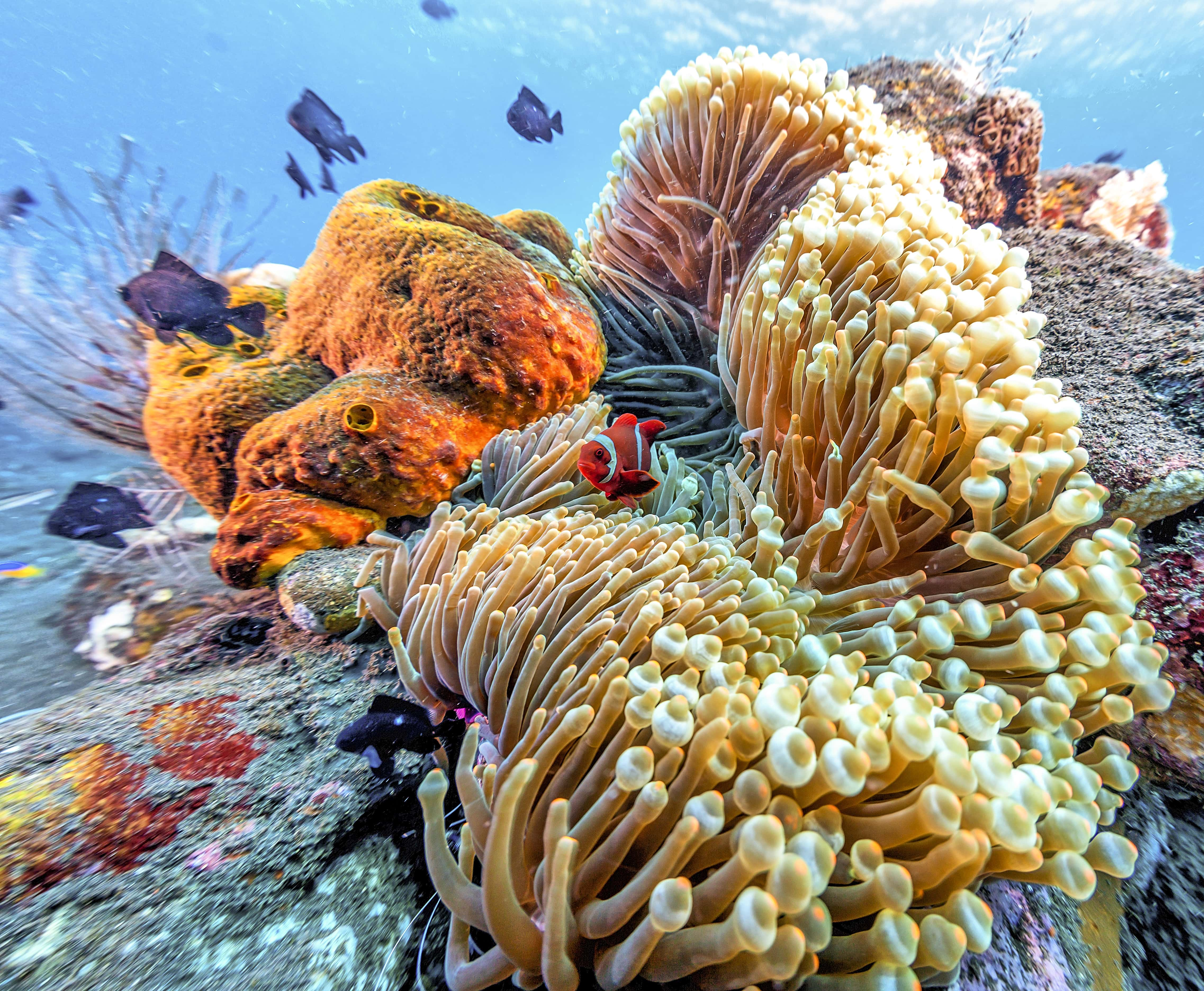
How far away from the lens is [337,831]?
88 centimetres

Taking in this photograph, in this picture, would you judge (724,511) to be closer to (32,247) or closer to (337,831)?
(337,831)

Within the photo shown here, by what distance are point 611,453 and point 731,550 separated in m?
0.37

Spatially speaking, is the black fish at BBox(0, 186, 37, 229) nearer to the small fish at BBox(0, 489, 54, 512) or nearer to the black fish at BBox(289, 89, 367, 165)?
the small fish at BBox(0, 489, 54, 512)

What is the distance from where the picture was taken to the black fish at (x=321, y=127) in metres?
4.48

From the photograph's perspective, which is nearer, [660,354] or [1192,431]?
[1192,431]

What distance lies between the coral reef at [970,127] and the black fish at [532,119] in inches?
112

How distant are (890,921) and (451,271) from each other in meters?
1.88

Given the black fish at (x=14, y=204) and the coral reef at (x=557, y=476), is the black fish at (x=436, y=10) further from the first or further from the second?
the coral reef at (x=557, y=476)

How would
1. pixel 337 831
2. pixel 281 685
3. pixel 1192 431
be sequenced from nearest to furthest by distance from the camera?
1. pixel 337 831
2. pixel 281 685
3. pixel 1192 431

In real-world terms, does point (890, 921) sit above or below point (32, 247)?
below

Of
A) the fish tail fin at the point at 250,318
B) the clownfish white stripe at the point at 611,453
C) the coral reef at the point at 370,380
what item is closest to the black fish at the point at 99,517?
the coral reef at the point at 370,380

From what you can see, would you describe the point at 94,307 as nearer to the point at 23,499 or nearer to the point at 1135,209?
the point at 23,499

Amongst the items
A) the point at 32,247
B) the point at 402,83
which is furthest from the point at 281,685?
the point at 402,83

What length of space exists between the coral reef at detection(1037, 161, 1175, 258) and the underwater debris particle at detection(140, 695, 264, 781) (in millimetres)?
4746
